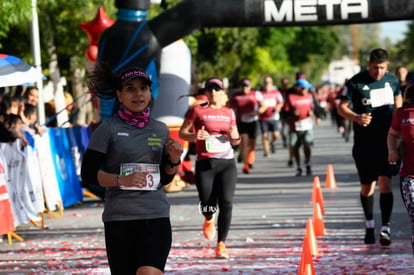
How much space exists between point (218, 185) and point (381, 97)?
1959 mm

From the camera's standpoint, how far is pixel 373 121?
10.6 metres

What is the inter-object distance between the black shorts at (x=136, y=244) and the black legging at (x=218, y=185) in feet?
13.9

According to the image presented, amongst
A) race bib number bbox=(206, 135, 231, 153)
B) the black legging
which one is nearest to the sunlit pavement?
the black legging

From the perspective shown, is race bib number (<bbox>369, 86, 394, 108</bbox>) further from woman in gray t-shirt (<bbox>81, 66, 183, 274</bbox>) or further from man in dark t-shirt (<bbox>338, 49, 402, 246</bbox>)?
woman in gray t-shirt (<bbox>81, 66, 183, 274</bbox>)

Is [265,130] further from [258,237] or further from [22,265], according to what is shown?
[22,265]

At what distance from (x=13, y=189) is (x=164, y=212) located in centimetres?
643

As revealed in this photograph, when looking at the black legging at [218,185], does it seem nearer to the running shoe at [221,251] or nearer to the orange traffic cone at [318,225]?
the running shoe at [221,251]

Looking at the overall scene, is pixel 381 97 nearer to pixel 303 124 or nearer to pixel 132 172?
pixel 132 172

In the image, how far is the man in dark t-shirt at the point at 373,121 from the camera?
10516 millimetres

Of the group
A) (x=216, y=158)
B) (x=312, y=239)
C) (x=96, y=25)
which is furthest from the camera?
(x=96, y=25)

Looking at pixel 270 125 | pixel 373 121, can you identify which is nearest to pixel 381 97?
pixel 373 121

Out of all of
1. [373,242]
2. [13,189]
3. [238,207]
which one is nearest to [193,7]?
[238,207]

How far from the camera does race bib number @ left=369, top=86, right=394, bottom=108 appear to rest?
34.8 ft

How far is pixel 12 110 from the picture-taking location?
43.9ft
